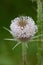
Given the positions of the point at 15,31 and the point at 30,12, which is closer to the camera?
the point at 15,31

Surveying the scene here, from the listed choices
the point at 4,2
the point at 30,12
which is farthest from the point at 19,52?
the point at 4,2

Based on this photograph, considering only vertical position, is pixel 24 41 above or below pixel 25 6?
below

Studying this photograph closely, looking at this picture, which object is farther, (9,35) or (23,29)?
(9,35)

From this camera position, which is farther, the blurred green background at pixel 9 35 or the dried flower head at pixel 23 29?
the blurred green background at pixel 9 35

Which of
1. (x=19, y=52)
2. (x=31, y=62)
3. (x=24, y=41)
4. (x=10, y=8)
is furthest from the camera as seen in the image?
(x=10, y=8)

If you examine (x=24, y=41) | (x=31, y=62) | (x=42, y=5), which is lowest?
(x=31, y=62)

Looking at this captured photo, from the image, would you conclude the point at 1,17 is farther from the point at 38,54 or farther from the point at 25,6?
the point at 38,54

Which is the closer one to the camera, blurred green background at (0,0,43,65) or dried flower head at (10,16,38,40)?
dried flower head at (10,16,38,40)

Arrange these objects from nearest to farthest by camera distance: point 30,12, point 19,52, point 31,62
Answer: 1. point 31,62
2. point 19,52
3. point 30,12
